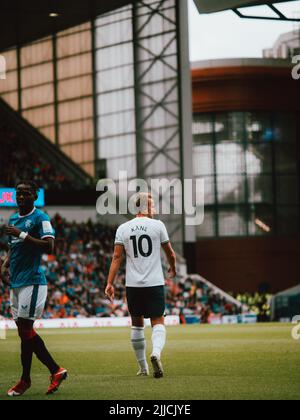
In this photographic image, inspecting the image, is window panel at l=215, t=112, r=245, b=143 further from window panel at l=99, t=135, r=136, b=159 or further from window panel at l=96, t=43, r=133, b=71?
window panel at l=96, t=43, r=133, b=71

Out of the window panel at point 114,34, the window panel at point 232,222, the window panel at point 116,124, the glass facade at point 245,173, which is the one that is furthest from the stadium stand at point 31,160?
the window panel at point 232,222

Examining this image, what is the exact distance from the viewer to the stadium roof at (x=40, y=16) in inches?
1944

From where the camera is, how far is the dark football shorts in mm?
11844

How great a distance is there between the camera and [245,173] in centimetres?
5881

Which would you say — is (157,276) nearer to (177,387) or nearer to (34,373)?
(177,387)

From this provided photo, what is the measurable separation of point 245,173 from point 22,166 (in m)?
14.8

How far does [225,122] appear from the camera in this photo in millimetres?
58500

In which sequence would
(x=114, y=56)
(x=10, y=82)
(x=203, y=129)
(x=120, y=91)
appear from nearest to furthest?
(x=120, y=91), (x=114, y=56), (x=203, y=129), (x=10, y=82)

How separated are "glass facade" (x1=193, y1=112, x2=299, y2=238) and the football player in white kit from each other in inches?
1834

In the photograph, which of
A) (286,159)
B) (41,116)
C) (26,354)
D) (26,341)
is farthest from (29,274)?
(286,159)

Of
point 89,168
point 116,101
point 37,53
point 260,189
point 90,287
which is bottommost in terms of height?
point 90,287

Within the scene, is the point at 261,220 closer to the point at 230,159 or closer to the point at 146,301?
the point at 230,159

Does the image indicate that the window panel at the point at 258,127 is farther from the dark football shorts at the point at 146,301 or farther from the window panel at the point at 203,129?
the dark football shorts at the point at 146,301

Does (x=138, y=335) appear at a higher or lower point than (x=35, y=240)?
lower
